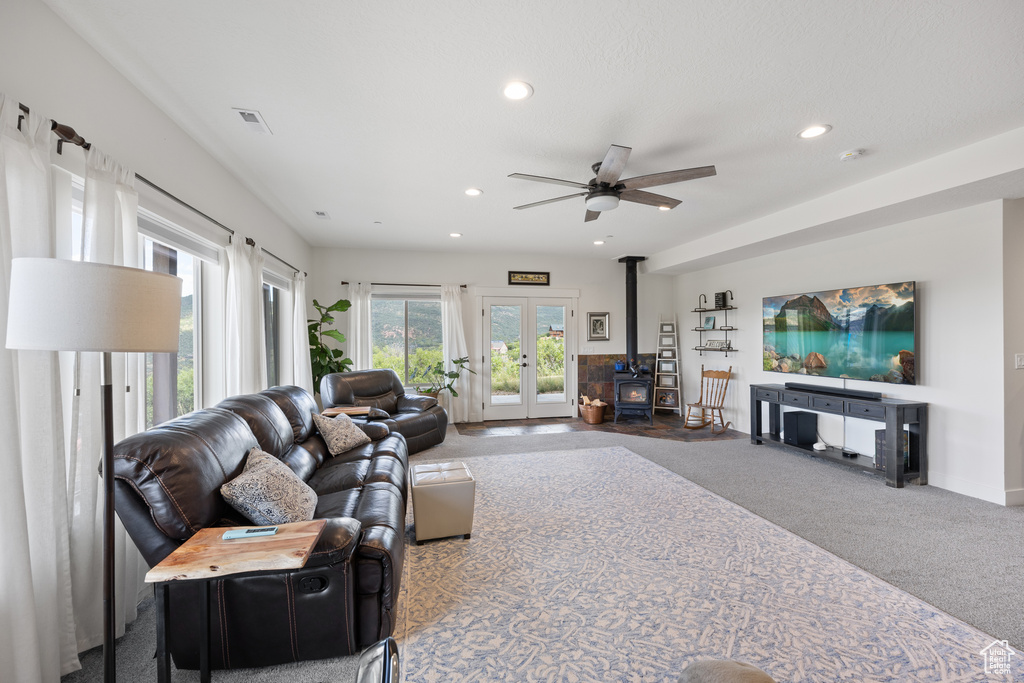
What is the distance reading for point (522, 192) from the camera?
4070mm

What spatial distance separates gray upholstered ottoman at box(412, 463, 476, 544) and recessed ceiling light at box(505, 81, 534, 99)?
228 centimetres

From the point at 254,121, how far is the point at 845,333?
18.4 ft

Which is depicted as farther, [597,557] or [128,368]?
[597,557]

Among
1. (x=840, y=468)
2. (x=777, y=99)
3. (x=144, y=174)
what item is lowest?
(x=840, y=468)

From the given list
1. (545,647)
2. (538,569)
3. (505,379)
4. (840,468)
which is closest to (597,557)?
(538,569)

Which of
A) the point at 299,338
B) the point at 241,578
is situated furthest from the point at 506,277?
the point at 241,578

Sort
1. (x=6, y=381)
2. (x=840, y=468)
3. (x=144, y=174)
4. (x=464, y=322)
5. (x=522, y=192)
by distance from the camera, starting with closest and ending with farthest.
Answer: (x=6, y=381) → (x=144, y=174) → (x=522, y=192) → (x=840, y=468) → (x=464, y=322)

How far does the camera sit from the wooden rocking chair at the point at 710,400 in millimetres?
6406

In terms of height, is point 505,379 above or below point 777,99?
below

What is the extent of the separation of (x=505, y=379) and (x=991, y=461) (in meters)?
5.43

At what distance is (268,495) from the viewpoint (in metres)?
1.94

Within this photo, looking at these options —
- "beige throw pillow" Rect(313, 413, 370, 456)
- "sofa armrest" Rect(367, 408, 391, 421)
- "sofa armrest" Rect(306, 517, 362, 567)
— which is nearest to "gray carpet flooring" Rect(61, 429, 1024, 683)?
"sofa armrest" Rect(306, 517, 362, 567)

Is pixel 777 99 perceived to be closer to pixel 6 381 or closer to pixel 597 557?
pixel 597 557

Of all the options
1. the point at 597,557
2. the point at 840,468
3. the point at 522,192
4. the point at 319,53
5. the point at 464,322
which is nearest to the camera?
the point at 319,53
